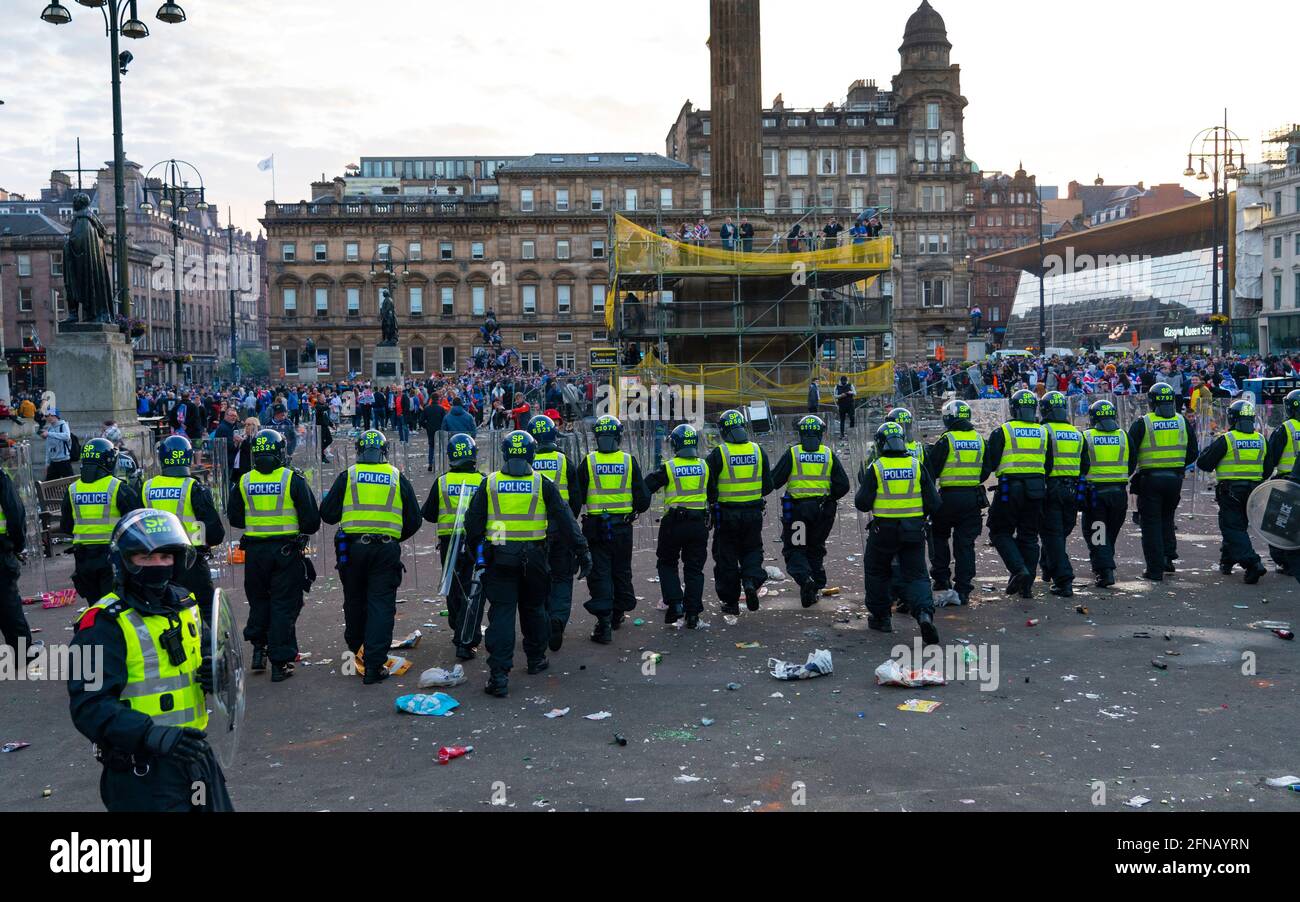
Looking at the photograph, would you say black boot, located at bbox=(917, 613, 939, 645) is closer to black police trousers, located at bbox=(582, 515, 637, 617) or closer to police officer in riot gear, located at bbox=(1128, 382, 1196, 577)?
black police trousers, located at bbox=(582, 515, 637, 617)

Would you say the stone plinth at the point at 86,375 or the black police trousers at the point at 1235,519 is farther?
the stone plinth at the point at 86,375

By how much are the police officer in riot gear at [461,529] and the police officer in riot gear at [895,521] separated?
3.32 metres

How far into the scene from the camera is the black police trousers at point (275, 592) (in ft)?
27.3

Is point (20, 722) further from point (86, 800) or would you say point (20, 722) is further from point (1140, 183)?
point (1140, 183)

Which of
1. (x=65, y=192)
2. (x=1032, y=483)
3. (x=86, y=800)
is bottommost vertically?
(x=86, y=800)

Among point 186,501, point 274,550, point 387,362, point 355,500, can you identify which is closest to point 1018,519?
point 355,500

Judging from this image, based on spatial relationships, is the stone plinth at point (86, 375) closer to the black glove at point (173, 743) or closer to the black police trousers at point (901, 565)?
the black police trousers at point (901, 565)

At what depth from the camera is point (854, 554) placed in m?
13.5

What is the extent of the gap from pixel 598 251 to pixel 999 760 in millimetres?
71441

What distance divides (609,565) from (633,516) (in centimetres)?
51

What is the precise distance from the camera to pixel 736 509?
401 inches

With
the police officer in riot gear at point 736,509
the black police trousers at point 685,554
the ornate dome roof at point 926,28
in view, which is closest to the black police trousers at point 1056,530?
the police officer in riot gear at point 736,509

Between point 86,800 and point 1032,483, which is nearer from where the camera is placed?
point 86,800
